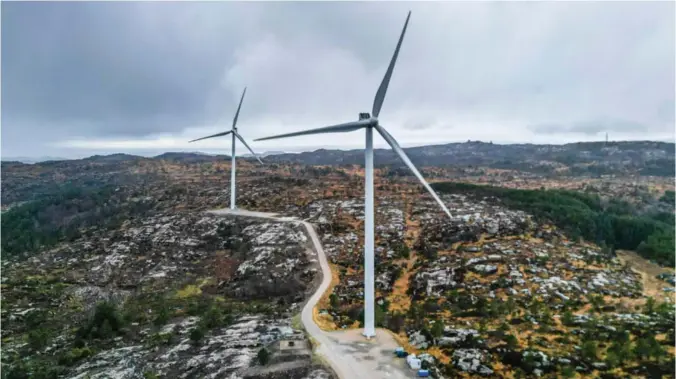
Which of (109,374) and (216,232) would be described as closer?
(109,374)

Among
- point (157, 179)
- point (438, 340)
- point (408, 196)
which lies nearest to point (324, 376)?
point (438, 340)

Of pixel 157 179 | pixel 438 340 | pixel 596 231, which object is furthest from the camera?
pixel 157 179

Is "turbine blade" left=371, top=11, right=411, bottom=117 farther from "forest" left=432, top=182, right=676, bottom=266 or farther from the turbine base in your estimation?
"forest" left=432, top=182, right=676, bottom=266

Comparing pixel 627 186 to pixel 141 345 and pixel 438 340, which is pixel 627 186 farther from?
pixel 141 345

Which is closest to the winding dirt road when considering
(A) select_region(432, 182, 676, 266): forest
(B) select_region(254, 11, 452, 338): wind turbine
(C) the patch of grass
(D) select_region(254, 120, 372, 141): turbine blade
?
(B) select_region(254, 11, 452, 338): wind turbine

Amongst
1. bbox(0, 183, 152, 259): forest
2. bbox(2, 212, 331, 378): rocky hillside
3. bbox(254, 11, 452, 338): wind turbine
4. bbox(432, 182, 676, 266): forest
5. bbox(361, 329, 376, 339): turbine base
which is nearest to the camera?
bbox(254, 11, 452, 338): wind turbine

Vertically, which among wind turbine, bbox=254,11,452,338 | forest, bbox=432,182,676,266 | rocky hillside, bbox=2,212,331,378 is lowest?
rocky hillside, bbox=2,212,331,378

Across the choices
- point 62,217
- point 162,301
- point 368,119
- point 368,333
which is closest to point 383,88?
point 368,119

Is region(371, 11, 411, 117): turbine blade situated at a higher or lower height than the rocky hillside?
higher

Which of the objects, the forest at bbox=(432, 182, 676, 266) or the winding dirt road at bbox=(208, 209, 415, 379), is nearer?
the winding dirt road at bbox=(208, 209, 415, 379)
